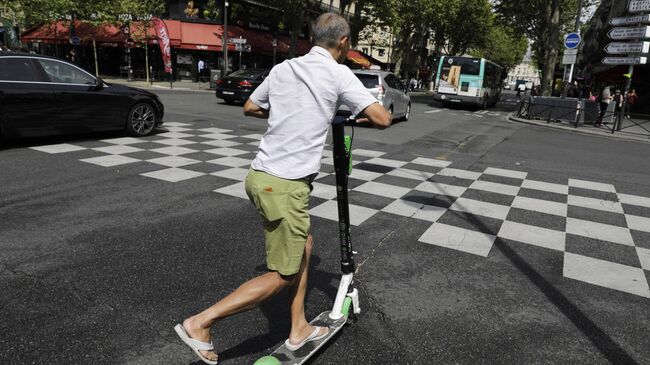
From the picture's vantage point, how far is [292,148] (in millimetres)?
2023

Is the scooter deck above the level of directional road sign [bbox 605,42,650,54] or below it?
below

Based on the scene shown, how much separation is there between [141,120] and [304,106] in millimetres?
→ 7387

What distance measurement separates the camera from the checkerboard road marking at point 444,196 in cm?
400

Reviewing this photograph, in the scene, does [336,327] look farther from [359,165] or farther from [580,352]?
[359,165]

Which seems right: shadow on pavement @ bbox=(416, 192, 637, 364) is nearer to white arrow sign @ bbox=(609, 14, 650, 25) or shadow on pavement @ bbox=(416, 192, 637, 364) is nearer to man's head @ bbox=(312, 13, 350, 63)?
man's head @ bbox=(312, 13, 350, 63)

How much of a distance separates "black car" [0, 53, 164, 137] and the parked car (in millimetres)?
6401

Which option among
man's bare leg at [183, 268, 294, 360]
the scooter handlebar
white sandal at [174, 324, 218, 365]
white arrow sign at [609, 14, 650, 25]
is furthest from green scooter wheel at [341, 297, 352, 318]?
white arrow sign at [609, 14, 650, 25]

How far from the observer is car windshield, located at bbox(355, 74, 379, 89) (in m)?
12.6

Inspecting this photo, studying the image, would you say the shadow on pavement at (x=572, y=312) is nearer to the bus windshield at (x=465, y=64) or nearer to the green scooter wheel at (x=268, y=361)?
the green scooter wheel at (x=268, y=361)

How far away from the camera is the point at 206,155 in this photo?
23.9 feet

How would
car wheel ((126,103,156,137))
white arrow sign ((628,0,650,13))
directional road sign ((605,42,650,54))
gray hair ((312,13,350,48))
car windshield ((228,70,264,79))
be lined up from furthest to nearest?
car windshield ((228,70,264,79)) < directional road sign ((605,42,650,54)) < white arrow sign ((628,0,650,13)) < car wheel ((126,103,156,137)) < gray hair ((312,13,350,48))

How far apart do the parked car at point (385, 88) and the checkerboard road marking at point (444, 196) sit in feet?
14.3

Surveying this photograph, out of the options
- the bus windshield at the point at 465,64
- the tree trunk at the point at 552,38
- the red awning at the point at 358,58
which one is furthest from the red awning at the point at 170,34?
the tree trunk at the point at 552,38

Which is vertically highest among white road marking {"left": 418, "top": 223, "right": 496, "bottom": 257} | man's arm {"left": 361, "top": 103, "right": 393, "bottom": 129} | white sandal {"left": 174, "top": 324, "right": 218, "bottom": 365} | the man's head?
the man's head
